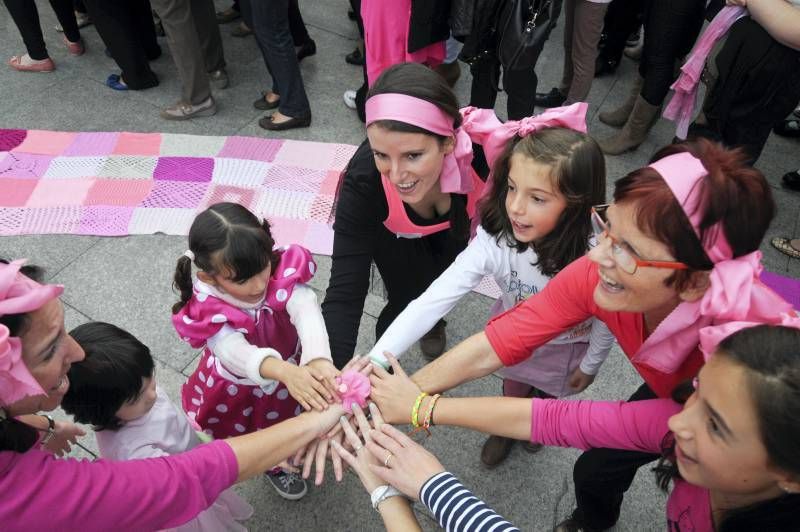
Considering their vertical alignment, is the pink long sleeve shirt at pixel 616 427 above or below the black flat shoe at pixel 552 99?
above

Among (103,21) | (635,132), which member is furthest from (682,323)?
(103,21)

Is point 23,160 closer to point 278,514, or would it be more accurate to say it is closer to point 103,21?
point 103,21

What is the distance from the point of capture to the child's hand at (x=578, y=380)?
77.0 inches

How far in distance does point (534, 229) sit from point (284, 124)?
2794 mm

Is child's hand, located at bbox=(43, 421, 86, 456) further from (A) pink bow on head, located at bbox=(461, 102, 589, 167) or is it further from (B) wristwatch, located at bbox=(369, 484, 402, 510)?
(A) pink bow on head, located at bbox=(461, 102, 589, 167)

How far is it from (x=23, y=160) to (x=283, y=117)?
5.62ft

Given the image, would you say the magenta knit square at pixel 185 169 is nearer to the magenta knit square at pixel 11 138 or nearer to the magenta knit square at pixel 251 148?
the magenta knit square at pixel 251 148

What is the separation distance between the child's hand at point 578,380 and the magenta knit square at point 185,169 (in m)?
2.64

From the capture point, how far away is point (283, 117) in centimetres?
405

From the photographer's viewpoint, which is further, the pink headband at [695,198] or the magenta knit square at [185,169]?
the magenta knit square at [185,169]

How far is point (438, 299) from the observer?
1813mm

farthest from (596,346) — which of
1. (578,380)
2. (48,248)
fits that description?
(48,248)

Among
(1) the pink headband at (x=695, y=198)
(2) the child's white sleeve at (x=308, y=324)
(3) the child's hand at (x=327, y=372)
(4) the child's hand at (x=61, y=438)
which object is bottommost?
(4) the child's hand at (x=61, y=438)

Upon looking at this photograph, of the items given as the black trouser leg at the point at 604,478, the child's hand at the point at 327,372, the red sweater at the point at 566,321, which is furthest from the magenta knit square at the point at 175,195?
the black trouser leg at the point at 604,478
